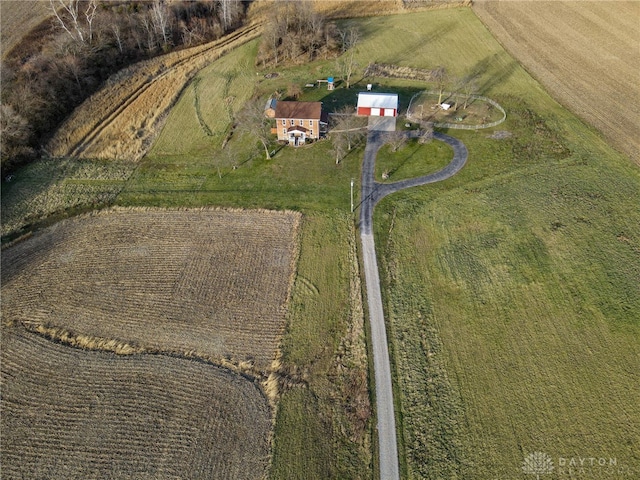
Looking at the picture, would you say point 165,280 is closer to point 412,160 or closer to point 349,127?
point 349,127

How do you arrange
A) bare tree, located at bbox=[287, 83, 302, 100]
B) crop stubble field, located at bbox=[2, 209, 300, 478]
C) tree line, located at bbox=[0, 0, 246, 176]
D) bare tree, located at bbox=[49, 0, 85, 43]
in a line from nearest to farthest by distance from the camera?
crop stubble field, located at bbox=[2, 209, 300, 478] < tree line, located at bbox=[0, 0, 246, 176] < bare tree, located at bbox=[287, 83, 302, 100] < bare tree, located at bbox=[49, 0, 85, 43]

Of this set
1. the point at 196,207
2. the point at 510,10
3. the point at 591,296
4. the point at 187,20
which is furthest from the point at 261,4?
the point at 591,296

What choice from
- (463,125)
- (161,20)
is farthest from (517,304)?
(161,20)

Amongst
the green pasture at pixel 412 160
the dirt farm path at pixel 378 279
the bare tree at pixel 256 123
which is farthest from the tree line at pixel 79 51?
the green pasture at pixel 412 160

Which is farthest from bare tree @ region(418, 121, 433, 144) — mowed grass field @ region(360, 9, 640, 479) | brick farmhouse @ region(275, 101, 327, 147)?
brick farmhouse @ region(275, 101, 327, 147)

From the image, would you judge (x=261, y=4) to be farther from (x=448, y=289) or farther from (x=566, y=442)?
(x=566, y=442)

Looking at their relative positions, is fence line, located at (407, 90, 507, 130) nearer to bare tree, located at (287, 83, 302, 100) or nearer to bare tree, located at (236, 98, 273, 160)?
bare tree, located at (287, 83, 302, 100)
